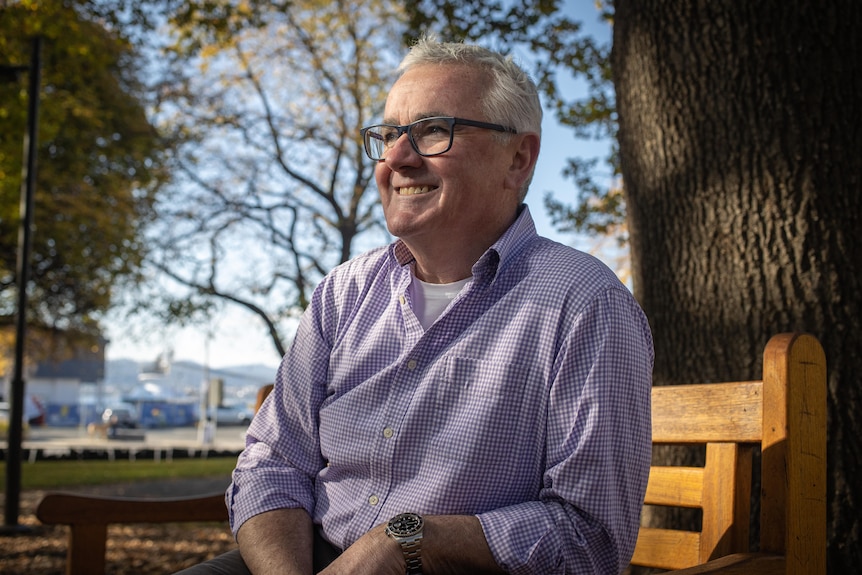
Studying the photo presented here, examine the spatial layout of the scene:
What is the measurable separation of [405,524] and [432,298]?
705 millimetres

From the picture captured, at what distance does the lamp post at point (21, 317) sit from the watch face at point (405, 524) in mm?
7306

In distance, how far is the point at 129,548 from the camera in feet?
24.9

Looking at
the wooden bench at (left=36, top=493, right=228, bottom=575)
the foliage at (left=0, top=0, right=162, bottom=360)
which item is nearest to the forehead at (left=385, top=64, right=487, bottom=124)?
the wooden bench at (left=36, top=493, right=228, bottom=575)

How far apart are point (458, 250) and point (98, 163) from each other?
16.9 meters

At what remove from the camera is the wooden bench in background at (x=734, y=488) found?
1.73 m

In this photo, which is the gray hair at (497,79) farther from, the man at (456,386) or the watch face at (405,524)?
the watch face at (405,524)

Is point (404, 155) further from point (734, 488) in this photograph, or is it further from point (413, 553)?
point (734, 488)

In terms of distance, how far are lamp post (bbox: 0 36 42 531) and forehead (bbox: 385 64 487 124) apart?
23.6 feet

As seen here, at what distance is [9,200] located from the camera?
12383 millimetres

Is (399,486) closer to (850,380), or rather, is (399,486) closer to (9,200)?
(850,380)

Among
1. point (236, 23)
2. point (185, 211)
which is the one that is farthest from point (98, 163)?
point (236, 23)

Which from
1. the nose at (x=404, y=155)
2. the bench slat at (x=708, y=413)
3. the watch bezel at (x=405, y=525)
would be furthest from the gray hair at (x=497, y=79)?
the watch bezel at (x=405, y=525)

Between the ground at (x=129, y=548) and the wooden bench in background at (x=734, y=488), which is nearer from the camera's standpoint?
the wooden bench in background at (x=734, y=488)

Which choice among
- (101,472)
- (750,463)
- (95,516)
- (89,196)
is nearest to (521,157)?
(750,463)
